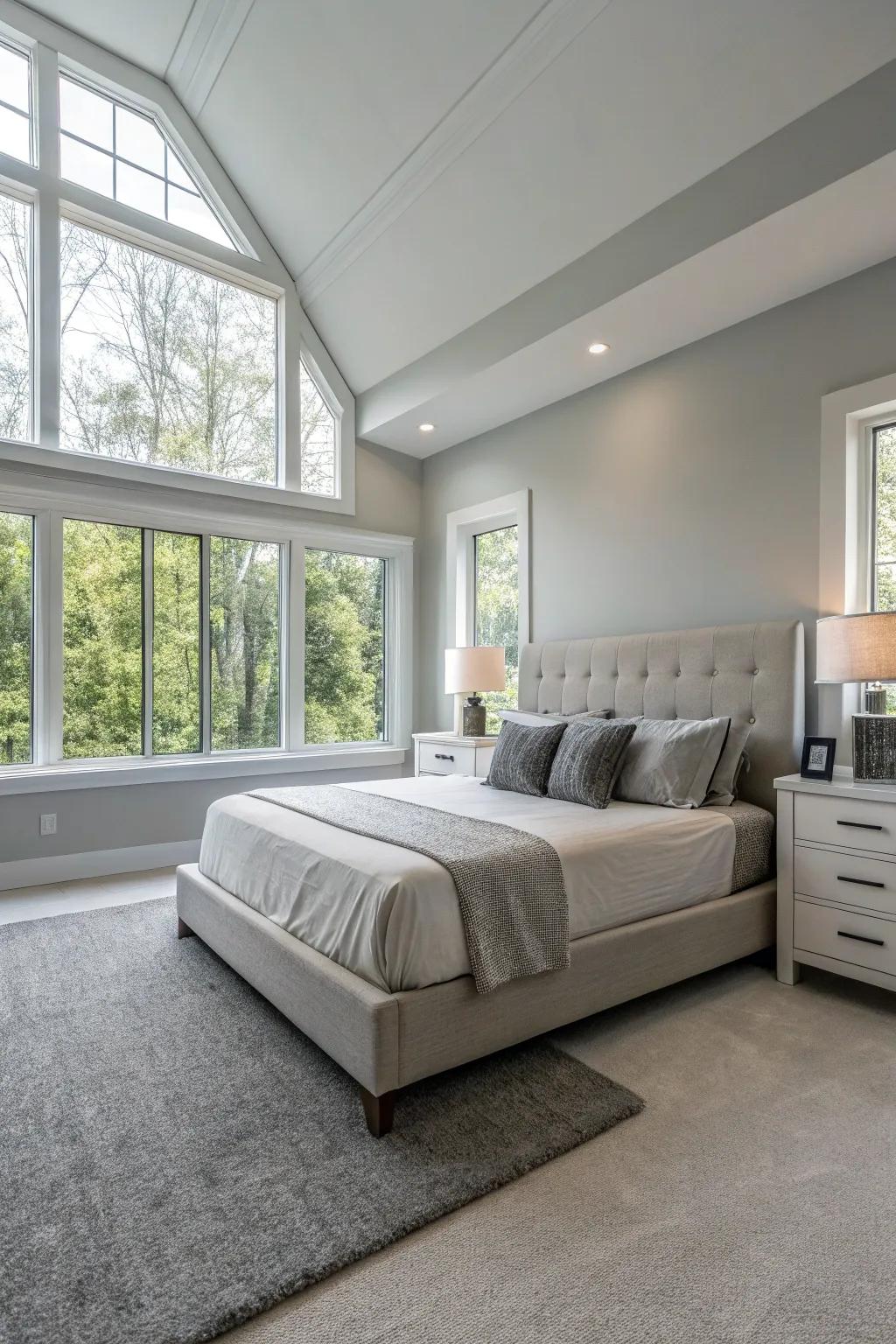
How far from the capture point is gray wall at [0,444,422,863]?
13.0 ft

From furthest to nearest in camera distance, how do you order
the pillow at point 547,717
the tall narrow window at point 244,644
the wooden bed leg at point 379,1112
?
the tall narrow window at point 244,644 → the pillow at point 547,717 → the wooden bed leg at point 379,1112

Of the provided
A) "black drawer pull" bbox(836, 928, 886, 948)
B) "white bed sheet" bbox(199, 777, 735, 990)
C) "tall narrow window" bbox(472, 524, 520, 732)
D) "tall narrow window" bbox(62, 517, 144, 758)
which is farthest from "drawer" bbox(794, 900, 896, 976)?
"tall narrow window" bbox(62, 517, 144, 758)

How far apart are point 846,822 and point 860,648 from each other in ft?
1.97

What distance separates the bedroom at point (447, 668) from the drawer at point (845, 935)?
0.01 m

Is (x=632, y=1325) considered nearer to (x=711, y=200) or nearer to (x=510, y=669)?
(x=711, y=200)

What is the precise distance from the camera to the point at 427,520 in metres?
5.57

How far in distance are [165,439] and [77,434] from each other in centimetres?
49

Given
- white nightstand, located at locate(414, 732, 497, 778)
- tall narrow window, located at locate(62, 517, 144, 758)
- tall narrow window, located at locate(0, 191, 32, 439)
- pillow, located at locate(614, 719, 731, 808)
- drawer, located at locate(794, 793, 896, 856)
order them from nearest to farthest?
drawer, located at locate(794, 793, 896, 856)
pillow, located at locate(614, 719, 731, 808)
tall narrow window, located at locate(0, 191, 32, 439)
tall narrow window, located at locate(62, 517, 144, 758)
white nightstand, located at locate(414, 732, 497, 778)

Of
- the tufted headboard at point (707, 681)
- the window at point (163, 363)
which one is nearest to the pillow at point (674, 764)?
the tufted headboard at point (707, 681)

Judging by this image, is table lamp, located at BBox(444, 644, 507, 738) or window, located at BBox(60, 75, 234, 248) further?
table lamp, located at BBox(444, 644, 507, 738)

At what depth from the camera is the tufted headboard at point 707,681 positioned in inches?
122

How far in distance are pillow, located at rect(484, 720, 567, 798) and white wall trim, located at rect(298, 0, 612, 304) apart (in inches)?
105

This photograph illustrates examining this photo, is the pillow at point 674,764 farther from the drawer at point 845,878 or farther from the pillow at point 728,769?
the drawer at point 845,878

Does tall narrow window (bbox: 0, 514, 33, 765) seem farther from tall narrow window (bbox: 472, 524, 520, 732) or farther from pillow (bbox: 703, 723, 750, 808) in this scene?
pillow (bbox: 703, 723, 750, 808)
